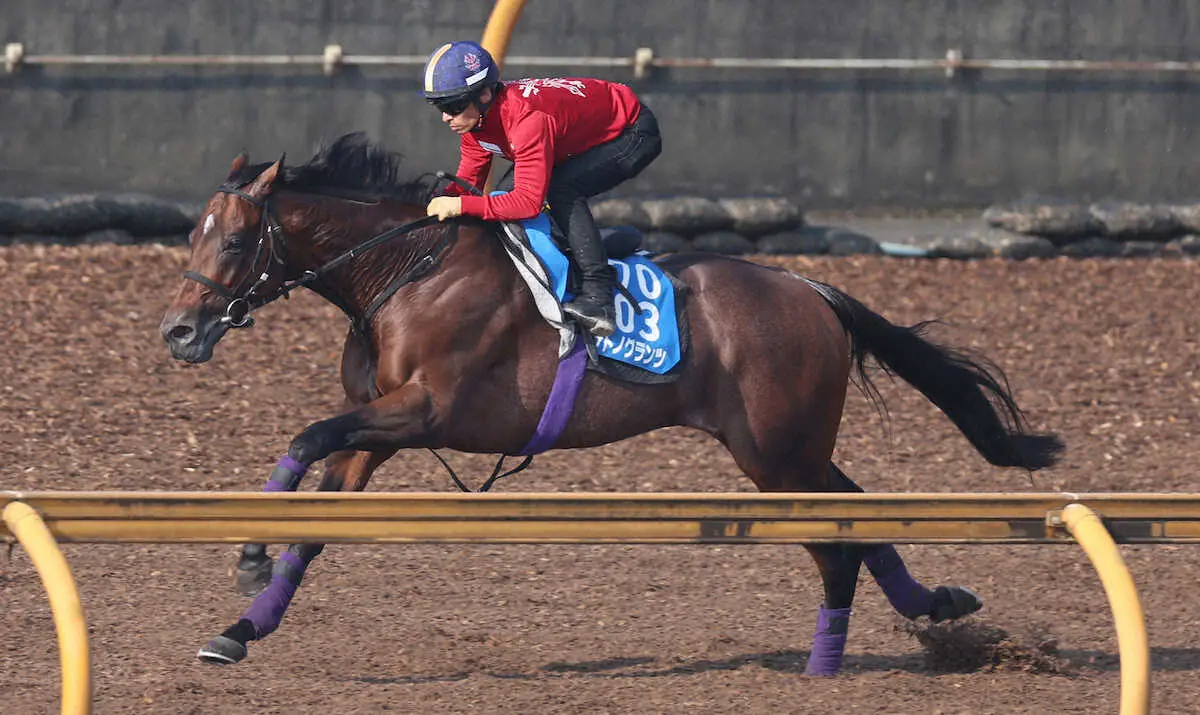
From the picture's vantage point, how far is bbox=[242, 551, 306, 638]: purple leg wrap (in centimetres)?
596

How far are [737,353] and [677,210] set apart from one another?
6.04 metres

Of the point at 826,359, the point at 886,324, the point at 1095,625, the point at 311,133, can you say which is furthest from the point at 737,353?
the point at 311,133

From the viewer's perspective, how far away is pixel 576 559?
803cm

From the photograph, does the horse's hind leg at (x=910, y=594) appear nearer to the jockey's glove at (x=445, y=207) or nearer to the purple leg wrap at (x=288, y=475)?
the jockey's glove at (x=445, y=207)

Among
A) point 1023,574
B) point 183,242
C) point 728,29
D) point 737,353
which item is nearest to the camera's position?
point 737,353

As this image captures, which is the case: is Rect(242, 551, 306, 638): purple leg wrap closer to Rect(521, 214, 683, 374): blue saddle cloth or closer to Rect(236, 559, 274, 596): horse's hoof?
Rect(236, 559, 274, 596): horse's hoof

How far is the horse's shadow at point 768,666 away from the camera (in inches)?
242

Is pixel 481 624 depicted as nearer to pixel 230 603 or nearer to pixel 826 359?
pixel 230 603

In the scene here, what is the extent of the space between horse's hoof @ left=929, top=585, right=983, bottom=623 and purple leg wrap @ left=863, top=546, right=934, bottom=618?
24mm

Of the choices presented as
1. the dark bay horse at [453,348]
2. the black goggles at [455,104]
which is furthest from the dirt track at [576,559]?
the black goggles at [455,104]

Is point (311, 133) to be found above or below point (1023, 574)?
above

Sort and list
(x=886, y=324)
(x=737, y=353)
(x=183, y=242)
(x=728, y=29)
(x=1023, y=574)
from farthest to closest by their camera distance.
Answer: (x=728, y=29) < (x=183, y=242) < (x=1023, y=574) < (x=886, y=324) < (x=737, y=353)

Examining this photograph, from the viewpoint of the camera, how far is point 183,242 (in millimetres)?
12133

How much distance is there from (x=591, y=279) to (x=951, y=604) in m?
1.81
